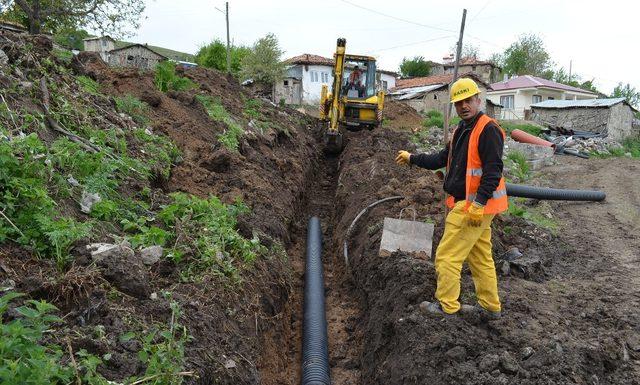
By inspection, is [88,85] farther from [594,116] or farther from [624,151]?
[594,116]

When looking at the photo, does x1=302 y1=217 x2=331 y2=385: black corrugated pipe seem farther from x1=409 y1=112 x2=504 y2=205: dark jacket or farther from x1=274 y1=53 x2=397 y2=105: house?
x1=274 y1=53 x2=397 y2=105: house

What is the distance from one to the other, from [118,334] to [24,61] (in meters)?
5.47

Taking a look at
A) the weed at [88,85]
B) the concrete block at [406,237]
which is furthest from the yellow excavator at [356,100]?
the concrete block at [406,237]

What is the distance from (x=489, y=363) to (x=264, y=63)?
132 feet

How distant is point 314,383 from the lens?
4.88m

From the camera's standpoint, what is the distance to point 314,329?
Answer: 19.0 ft

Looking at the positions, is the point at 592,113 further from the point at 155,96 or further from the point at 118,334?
the point at 118,334

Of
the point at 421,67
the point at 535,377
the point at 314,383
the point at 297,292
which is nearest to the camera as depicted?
the point at 535,377

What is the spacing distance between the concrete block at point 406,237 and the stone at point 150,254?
9.09 feet

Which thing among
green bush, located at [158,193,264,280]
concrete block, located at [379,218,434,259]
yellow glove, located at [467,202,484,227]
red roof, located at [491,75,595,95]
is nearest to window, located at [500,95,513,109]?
red roof, located at [491,75,595,95]

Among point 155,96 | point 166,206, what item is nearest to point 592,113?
point 155,96

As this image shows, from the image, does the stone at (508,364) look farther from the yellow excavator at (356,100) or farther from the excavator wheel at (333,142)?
the yellow excavator at (356,100)

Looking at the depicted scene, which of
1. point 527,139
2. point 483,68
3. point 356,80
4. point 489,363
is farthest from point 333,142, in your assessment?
point 483,68

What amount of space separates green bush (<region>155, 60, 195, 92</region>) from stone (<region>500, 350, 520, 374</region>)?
10676mm
